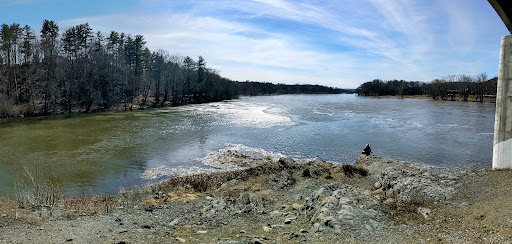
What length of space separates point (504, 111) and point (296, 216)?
9095 millimetres

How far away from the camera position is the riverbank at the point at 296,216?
7.57m

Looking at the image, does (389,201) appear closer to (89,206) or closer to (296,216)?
(296,216)

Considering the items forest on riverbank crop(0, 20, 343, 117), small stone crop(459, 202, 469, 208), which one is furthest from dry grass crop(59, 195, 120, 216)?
forest on riverbank crop(0, 20, 343, 117)

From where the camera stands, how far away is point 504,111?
38.0 ft

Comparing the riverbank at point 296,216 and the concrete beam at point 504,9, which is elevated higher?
the concrete beam at point 504,9

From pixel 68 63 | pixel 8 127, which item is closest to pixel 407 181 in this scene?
pixel 8 127

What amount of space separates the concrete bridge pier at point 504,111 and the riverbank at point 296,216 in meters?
0.62

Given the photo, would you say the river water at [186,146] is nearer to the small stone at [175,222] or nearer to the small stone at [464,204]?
the small stone at [175,222]

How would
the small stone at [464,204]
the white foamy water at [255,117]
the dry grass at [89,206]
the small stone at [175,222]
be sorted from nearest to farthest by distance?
1. the small stone at [464,204]
2. the small stone at [175,222]
3. the dry grass at [89,206]
4. the white foamy water at [255,117]

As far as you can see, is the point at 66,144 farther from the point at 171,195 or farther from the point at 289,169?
the point at 289,169

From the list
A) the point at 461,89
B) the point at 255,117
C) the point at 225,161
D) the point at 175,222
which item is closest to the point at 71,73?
the point at 255,117

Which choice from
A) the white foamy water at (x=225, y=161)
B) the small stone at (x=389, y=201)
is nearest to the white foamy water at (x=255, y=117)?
the white foamy water at (x=225, y=161)

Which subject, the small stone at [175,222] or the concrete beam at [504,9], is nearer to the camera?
the small stone at [175,222]

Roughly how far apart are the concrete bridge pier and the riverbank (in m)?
0.62
